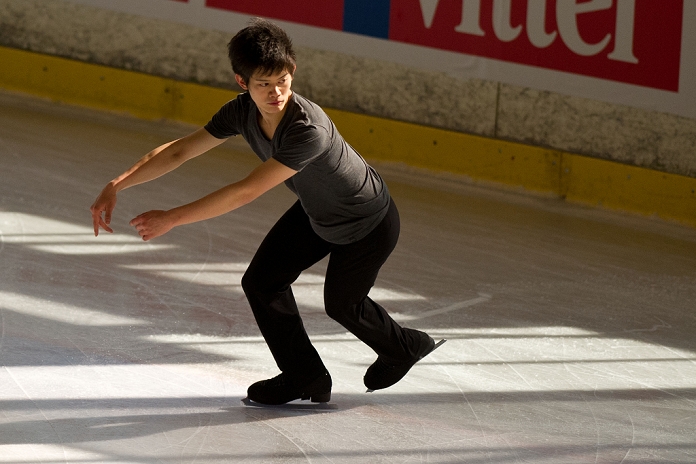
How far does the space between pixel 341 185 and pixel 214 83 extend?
554 centimetres

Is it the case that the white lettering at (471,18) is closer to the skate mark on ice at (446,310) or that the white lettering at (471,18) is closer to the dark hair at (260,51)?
the skate mark on ice at (446,310)

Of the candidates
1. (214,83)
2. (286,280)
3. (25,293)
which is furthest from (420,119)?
(286,280)

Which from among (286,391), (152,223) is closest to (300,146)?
(152,223)

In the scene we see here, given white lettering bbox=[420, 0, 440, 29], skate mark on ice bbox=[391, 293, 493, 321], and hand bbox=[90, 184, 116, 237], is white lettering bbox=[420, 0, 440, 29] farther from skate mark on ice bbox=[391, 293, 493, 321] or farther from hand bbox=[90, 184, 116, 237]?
hand bbox=[90, 184, 116, 237]

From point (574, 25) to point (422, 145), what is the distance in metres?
1.39

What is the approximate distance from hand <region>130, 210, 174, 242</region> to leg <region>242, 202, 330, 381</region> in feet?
1.86

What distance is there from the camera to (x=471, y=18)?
7398mm

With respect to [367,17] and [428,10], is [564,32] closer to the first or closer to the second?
[428,10]

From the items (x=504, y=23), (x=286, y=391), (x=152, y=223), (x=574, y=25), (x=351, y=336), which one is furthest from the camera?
(x=504, y=23)

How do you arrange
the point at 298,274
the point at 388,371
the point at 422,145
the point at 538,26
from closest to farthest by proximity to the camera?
the point at 298,274, the point at 388,371, the point at 538,26, the point at 422,145

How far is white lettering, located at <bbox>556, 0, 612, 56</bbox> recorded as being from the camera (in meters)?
6.93

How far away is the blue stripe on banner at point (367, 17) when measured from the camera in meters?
7.78

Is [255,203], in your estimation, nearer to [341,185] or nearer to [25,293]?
[25,293]

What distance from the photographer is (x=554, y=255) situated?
233 inches
